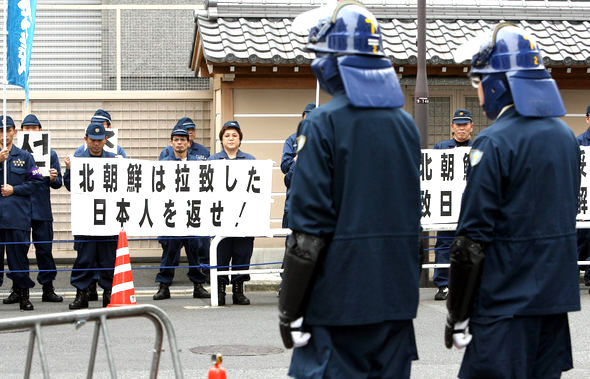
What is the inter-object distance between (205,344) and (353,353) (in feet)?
14.6

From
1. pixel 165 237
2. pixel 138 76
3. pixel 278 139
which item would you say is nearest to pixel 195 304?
pixel 165 237

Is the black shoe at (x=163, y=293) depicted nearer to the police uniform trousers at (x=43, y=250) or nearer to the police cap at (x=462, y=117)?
the police uniform trousers at (x=43, y=250)

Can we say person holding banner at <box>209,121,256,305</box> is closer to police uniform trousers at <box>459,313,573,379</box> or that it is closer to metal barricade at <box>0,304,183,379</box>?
metal barricade at <box>0,304,183,379</box>

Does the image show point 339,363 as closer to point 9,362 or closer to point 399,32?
point 9,362

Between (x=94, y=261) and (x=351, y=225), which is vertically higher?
(x=351, y=225)

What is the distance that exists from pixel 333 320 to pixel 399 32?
34.4 ft

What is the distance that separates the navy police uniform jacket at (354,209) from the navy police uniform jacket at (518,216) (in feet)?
1.23

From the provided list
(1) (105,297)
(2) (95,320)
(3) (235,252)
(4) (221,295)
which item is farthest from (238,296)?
(2) (95,320)

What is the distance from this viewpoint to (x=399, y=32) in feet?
46.7

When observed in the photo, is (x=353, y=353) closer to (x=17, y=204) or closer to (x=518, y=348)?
(x=518, y=348)

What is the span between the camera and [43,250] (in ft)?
37.8

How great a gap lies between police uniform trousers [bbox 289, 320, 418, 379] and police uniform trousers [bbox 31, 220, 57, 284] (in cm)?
769

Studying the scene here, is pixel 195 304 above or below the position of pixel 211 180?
below

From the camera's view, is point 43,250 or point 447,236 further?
point 447,236
